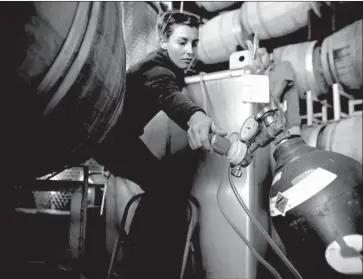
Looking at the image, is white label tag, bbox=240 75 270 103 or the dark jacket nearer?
the dark jacket

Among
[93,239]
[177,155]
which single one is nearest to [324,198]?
[177,155]

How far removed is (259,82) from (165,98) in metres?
0.66

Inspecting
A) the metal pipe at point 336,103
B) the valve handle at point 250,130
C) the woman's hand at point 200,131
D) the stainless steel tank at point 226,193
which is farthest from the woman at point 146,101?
the metal pipe at point 336,103

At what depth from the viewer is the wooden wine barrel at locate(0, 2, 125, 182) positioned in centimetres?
72

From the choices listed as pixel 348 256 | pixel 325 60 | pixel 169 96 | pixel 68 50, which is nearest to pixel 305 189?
pixel 348 256

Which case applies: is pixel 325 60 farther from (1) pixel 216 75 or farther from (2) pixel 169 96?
(2) pixel 169 96

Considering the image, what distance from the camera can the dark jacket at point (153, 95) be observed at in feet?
Result: 4.72

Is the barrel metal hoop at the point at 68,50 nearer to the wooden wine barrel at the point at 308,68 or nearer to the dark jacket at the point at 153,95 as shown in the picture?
the dark jacket at the point at 153,95

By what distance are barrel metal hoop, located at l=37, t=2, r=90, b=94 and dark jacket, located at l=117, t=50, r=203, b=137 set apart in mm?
663

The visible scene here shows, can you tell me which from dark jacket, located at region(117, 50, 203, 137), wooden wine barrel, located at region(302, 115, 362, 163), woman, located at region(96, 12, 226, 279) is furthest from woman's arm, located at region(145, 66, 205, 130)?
wooden wine barrel, located at region(302, 115, 362, 163)

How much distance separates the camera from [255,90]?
1863 mm

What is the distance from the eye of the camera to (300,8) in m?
2.82

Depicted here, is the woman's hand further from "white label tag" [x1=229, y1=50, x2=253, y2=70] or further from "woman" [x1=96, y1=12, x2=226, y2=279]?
"white label tag" [x1=229, y1=50, x2=253, y2=70]

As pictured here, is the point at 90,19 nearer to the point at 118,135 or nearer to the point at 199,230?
the point at 118,135
